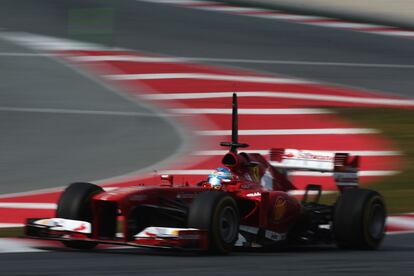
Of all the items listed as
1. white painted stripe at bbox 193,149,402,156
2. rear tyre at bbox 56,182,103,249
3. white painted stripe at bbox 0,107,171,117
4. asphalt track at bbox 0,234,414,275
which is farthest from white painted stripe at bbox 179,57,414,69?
rear tyre at bbox 56,182,103,249

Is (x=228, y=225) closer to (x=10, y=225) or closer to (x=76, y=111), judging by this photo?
(x=10, y=225)

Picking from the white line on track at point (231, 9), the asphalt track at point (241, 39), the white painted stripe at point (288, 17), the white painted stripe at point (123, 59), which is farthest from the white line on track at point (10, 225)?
the white line on track at point (231, 9)

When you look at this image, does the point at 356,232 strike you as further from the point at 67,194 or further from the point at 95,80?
the point at 95,80

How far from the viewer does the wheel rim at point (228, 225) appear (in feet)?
27.1

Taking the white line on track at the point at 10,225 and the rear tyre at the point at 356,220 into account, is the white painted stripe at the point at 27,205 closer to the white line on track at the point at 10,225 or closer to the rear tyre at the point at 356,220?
the white line on track at the point at 10,225

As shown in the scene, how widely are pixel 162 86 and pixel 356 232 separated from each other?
8827 mm

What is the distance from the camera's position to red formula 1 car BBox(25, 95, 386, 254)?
320 inches

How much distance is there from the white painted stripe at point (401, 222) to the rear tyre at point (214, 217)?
3.03 metres

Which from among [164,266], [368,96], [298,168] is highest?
[368,96]

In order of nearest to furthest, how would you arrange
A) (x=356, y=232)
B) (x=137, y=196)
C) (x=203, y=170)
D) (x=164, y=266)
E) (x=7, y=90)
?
1. (x=164, y=266)
2. (x=137, y=196)
3. (x=356, y=232)
4. (x=203, y=170)
5. (x=7, y=90)

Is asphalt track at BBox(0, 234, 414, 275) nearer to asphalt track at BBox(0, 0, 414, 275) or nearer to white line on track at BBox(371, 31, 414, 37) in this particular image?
asphalt track at BBox(0, 0, 414, 275)

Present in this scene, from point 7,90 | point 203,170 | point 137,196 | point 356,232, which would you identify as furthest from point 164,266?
point 7,90

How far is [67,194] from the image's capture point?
855 cm

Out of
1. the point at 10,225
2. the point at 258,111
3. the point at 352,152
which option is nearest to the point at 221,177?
the point at 10,225
